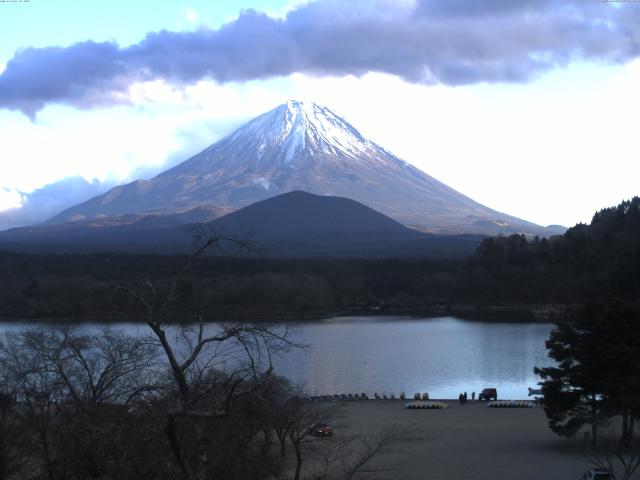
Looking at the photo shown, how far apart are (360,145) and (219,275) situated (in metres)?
90.2

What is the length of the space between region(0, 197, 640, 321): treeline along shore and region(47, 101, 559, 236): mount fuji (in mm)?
61895

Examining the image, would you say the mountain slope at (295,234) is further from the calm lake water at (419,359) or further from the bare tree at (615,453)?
the bare tree at (615,453)

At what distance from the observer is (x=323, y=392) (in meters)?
22.0

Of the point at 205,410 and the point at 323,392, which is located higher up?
the point at 205,410

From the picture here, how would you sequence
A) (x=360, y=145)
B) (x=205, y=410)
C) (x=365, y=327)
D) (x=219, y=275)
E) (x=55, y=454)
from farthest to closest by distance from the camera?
(x=360, y=145) < (x=219, y=275) < (x=365, y=327) < (x=55, y=454) < (x=205, y=410)

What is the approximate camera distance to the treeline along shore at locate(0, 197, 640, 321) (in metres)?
48.3

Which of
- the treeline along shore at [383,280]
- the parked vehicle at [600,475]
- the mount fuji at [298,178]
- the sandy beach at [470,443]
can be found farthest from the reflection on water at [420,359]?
the mount fuji at [298,178]

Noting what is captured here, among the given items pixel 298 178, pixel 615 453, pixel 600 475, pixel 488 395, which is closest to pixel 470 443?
pixel 615 453

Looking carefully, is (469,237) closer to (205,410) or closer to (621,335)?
(621,335)

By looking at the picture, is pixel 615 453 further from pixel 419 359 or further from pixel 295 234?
pixel 295 234

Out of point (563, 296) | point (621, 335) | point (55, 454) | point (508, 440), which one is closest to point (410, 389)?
point (508, 440)

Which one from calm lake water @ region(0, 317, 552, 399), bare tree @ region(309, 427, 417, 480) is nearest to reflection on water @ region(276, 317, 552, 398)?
calm lake water @ region(0, 317, 552, 399)

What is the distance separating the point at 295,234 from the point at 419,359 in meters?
81.1

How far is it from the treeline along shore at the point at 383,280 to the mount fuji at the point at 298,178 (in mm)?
61895
